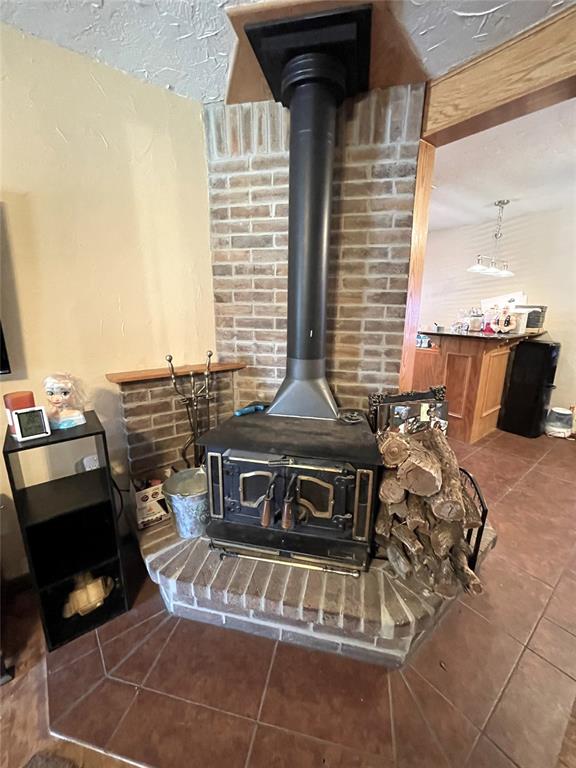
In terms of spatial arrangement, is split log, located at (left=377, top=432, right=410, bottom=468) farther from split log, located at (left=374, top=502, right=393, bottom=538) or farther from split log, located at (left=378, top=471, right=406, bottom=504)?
split log, located at (left=374, top=502, right=393, bottom=538)

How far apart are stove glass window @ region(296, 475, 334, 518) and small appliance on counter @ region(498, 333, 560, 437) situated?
2.87m

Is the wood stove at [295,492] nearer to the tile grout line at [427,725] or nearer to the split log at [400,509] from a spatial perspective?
the split log at [400,509]

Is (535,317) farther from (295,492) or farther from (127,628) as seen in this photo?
(127,628)

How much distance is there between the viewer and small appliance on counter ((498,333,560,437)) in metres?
2.99

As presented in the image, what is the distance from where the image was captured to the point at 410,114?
4.34ft

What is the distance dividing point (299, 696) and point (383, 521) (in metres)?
0.63

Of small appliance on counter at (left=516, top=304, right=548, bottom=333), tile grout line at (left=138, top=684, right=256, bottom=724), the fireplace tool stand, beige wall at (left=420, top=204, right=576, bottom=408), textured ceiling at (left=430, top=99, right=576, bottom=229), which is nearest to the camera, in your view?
tile grout line at (left=138, top=684, right=256, bottom=724)

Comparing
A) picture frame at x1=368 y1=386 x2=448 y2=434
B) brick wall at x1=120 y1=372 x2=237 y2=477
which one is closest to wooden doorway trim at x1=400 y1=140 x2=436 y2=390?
picture frame at x1=368 y1=386 x2=448 y2=434

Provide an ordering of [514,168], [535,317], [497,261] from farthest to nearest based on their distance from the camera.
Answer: [497,261], [535,317], [514,168]

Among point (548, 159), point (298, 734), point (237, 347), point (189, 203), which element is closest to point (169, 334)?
point (237, 347)

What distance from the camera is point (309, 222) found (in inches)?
51.0

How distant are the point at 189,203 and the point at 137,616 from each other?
6.16 feet

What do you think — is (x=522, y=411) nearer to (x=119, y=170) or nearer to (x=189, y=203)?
(x=189, y=203)

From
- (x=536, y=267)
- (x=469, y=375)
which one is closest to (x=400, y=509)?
(x=469, y=375)
